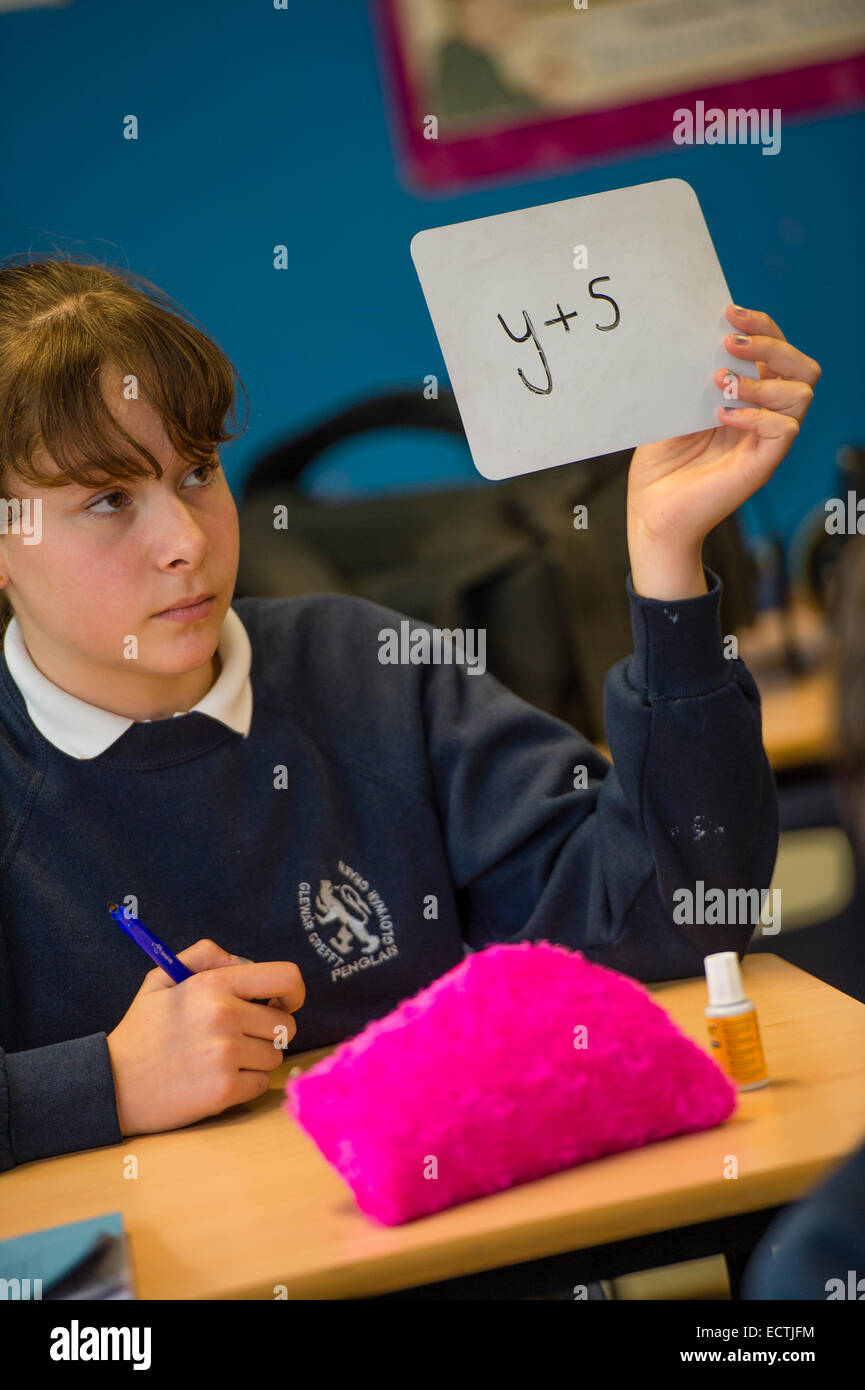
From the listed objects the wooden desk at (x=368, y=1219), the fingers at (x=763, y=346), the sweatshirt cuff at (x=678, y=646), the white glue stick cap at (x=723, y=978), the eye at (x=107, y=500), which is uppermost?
the fingers at (x=763, y=346)

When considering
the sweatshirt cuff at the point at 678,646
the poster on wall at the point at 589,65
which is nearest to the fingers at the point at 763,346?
the sweatshirt cuff at the point at 678,646

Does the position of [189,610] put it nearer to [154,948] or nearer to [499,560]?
[154,948]

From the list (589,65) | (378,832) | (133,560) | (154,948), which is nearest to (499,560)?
(378,832)

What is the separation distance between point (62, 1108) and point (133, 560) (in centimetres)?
41

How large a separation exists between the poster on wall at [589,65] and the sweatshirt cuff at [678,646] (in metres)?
2.27

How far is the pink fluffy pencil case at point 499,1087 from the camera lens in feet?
2.42

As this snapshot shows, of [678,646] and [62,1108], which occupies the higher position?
[678,646]

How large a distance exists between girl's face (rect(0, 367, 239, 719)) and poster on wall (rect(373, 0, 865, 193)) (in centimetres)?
215

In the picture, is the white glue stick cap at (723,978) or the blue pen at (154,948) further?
the blue pen at (154,948)

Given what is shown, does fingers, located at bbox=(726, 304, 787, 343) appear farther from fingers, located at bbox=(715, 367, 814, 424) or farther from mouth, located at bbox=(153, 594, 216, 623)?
mouth, located at bbox=(153, 594, 216, 623)

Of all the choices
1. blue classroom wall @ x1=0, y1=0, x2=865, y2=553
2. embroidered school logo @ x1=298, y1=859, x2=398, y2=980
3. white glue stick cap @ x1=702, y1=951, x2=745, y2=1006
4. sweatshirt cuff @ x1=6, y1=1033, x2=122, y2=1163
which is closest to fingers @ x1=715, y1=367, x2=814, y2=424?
white glue stick cap @ x1=702, y1=951, x2=745, y2=1006

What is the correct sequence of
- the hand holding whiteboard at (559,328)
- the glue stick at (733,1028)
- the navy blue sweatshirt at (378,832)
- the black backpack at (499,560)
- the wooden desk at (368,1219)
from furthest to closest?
the black backpack at (499,560)
the navy blue sweatshirt at (378,832)
the hand holding whiteboard at (559,328)
the glue stick at (733,1028)
the wooden desk at (368,1219)

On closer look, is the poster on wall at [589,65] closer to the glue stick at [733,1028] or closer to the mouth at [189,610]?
the mouth at [189,610]

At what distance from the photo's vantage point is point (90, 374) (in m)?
1.08
